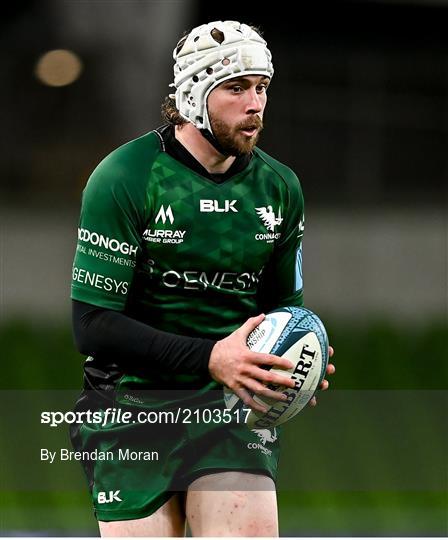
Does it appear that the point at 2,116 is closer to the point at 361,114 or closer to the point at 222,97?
the point at 361,114

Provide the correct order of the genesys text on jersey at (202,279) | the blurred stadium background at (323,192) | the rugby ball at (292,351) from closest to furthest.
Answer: the rugby ball at (292,351) → the genesys text on jersey at (202,279) → the blurred stadium background at (323,192)

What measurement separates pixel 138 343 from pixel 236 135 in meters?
0.86

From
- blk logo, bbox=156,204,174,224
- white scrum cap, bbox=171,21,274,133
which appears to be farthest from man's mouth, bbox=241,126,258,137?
blk logo, bbox=156,204,174,224

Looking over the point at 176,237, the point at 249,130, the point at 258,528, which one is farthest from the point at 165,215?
the point at 258,528

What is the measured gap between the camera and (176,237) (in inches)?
185

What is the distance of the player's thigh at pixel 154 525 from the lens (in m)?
4.70

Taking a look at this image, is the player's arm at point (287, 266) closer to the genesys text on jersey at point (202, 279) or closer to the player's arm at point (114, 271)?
the genesys text on jersey at point (202, 279)

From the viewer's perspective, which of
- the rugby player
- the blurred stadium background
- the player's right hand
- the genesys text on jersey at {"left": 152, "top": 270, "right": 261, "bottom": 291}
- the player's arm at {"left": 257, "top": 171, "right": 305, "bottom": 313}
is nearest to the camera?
the player's right hand

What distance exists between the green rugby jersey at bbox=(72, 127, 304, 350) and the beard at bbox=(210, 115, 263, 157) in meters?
0.16

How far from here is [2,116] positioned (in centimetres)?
1733

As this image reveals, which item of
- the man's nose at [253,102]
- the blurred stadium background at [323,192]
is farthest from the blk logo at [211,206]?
the blurred stadium background at [323,192]

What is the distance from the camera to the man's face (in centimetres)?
470

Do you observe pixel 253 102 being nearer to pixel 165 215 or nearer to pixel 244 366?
pixel 165 215

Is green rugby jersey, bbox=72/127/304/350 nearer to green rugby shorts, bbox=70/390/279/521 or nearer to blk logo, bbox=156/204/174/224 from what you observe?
blk logo, bbox=156/204/174/224
